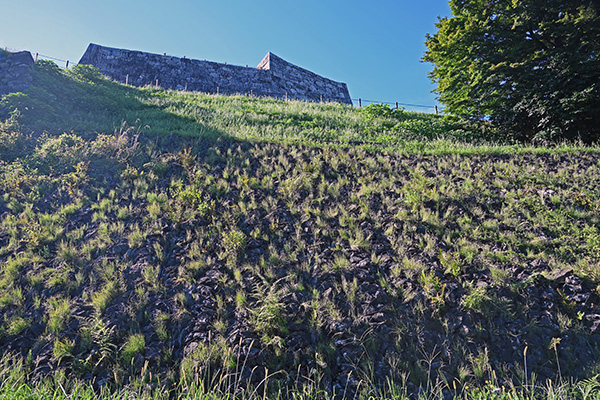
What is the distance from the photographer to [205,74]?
31141mm

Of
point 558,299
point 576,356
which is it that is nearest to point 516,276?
point 558,299

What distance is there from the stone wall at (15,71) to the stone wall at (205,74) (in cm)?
1207

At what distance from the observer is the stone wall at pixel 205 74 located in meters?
28.9

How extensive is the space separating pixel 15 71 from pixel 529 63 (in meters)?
22.3

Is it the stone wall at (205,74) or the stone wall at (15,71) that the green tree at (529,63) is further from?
the stone wall at (15,71)

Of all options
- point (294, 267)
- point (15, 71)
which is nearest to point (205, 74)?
point (15, 71)

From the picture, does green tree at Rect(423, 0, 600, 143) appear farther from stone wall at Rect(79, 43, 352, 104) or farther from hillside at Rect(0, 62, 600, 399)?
stone wall at Rect(79, 43, 352, 104)

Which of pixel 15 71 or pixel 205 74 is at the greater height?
pixel 205 74

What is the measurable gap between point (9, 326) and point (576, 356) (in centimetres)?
825

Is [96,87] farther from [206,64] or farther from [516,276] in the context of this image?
[516,276]

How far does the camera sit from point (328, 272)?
6094 mm

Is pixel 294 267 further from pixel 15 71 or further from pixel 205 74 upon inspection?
pixel 205 74

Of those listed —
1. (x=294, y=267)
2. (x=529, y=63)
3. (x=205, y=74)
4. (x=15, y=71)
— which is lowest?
(x=294, y=267)

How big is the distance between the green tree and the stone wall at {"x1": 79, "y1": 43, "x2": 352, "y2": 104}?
60.5ft
